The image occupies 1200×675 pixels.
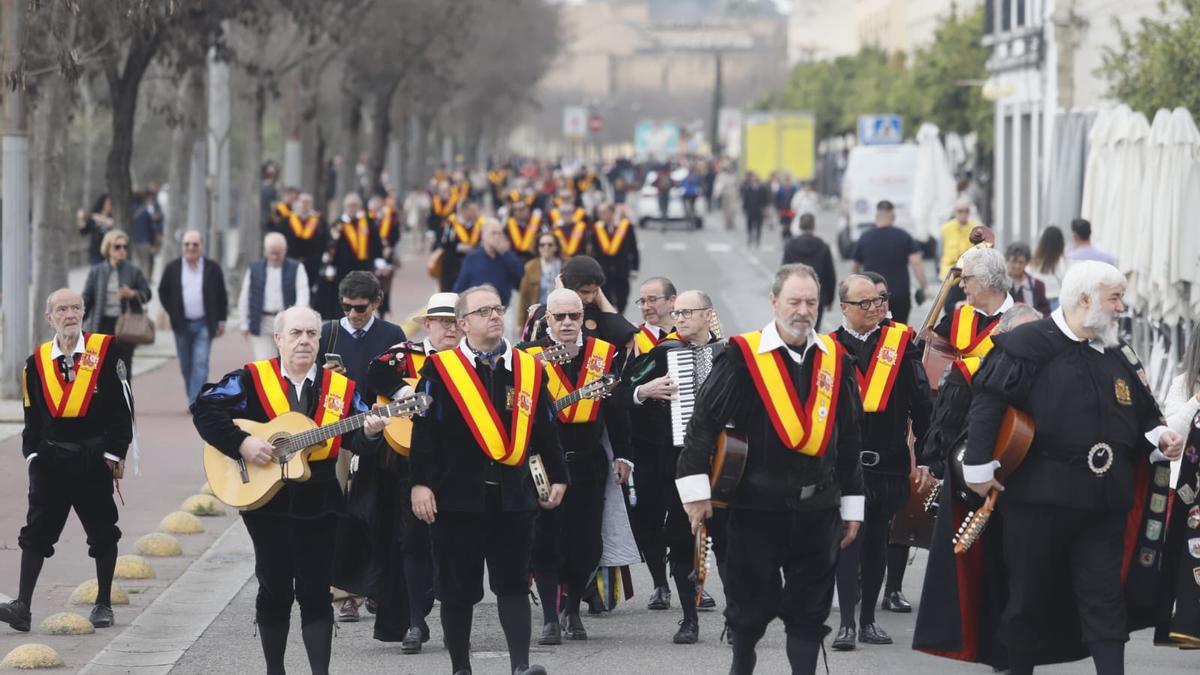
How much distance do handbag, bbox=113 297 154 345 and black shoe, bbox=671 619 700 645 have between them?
8352 millimetres

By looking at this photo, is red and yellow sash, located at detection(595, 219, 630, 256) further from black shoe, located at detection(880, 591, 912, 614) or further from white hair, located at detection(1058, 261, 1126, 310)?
white hair, located at detection(1058, 261, 1126, 310)

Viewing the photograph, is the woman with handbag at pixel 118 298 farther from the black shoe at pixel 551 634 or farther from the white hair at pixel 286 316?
the white hair at pixel 286 316

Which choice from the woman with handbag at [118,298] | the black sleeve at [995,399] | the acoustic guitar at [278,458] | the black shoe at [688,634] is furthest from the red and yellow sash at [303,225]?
the black sleeve at [995,399]

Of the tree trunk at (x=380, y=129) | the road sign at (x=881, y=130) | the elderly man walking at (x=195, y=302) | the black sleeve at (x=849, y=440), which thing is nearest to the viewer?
the black sleeve at (x=849, y=440)

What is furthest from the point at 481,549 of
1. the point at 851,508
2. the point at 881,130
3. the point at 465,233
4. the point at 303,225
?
the point at 881,130

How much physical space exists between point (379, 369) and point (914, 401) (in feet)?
7.52

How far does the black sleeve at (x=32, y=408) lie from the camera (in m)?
9.81

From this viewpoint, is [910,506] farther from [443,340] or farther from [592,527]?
[443,340]

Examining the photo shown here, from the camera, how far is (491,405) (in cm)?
820

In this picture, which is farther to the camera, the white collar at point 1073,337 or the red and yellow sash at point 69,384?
the red and yellow sash at point 69,384

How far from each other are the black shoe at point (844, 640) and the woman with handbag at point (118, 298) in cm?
879

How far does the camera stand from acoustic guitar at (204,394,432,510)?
323 inches

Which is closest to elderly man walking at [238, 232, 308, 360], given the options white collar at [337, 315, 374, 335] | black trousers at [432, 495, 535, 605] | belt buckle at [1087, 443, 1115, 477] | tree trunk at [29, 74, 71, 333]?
tree trunk at [29, 74, 71, 333]

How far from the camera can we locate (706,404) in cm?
772
